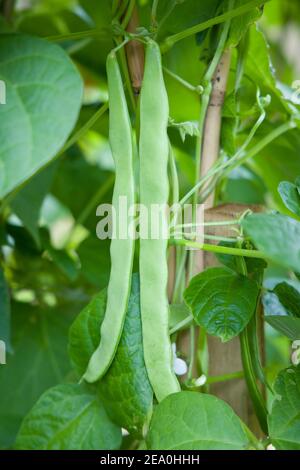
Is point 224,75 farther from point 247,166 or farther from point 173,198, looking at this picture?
point 247,166

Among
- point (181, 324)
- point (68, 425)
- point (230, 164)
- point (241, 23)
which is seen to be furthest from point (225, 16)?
point (68, 425)

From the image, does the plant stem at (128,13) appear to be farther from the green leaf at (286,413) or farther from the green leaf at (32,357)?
the green leaf at (32,357)

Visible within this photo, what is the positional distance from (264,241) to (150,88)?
0.52 feet

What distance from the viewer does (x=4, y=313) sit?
0.61 metres

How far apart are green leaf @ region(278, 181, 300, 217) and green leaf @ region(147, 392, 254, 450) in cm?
16

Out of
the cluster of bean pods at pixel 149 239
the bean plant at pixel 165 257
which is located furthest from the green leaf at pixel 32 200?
the cluster of bean pods at pixel 149 239

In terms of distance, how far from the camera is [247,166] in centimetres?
91

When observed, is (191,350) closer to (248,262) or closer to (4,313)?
(248,262)

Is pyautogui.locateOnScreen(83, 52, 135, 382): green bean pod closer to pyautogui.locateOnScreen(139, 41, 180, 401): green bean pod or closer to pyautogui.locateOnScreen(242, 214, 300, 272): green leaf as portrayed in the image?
pyautogui.locateOnScreen(139, 41, 180, 401): green bean pod

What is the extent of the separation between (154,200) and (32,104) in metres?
0.11

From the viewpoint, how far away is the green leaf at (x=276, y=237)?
1.21ft

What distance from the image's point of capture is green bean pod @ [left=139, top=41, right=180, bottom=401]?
0.46 metres

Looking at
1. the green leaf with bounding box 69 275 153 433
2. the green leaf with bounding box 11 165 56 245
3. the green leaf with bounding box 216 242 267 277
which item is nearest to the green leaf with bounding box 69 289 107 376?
the green leaf with bounding box 69 275 153 433

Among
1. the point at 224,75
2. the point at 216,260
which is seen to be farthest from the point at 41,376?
the point at 224,75
